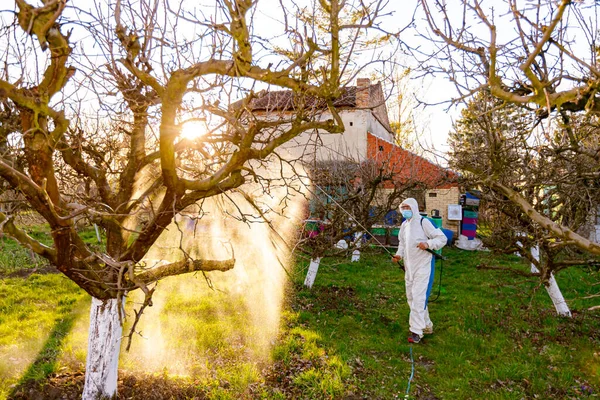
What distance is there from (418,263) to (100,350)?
5209 millimetres

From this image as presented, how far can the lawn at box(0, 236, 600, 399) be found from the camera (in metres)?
5.04

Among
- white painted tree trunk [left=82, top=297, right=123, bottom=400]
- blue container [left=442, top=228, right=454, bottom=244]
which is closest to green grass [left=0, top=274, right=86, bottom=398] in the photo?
white painted tree trunk [left=82, top=297, right=123, bottom=400]

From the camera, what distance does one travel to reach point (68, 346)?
5805 millimetres

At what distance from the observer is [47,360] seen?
5.43m

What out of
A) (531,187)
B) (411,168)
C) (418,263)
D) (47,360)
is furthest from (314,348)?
(411,168)

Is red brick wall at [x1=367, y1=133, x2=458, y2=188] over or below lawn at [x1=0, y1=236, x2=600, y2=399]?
over

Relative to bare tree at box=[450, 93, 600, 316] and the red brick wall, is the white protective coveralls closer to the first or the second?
the red brick wall

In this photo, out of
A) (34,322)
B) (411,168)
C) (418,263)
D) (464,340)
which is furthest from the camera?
(411,168)

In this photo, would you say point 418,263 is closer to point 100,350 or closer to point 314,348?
point 314,348

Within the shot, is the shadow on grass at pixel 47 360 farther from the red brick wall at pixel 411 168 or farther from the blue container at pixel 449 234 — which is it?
the blue container at pixel 449 234

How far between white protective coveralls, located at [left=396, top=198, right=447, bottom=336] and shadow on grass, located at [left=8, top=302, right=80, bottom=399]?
17.8ft

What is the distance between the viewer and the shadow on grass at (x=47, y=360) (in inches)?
187

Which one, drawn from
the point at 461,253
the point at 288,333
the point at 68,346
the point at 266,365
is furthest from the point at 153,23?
the point at 461,253

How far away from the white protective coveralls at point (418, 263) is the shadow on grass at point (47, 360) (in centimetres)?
543
